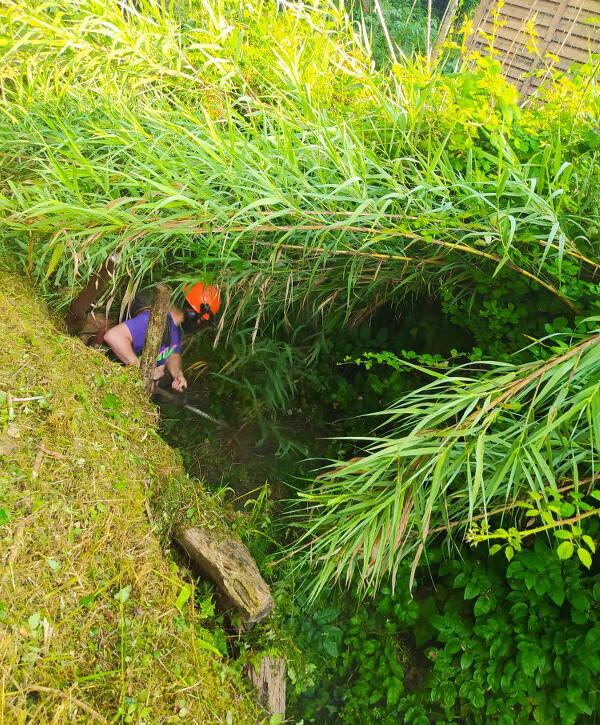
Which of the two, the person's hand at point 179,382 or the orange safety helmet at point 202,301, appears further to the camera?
the person's hand at point 179,382

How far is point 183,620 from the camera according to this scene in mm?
1582

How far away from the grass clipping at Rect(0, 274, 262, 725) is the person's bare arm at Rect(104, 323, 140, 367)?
443 millimetres

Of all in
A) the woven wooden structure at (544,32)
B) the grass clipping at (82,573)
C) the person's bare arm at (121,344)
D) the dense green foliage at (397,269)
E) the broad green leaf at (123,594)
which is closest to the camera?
the grass clipping at (82,573)

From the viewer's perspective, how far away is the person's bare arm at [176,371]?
281 centimetres

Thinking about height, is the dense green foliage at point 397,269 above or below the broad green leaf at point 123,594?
above

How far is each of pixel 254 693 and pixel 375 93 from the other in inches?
82.4

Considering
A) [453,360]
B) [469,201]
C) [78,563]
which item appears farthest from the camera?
[453,360]

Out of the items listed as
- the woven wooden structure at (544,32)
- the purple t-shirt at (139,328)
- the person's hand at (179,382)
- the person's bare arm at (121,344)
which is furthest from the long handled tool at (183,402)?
A: the woven wooden structure at (544,32)

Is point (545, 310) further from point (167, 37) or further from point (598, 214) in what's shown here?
point (167, 37)

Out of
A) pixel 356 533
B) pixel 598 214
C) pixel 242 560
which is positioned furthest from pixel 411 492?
pixel 598 214

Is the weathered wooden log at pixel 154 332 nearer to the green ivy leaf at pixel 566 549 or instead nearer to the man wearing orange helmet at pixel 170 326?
the man wearing orange helmet at pixel 170 326

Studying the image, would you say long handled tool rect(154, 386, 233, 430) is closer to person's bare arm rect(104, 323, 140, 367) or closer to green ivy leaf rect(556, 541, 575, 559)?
person's bare arm rect(104, 323, 140, 367)

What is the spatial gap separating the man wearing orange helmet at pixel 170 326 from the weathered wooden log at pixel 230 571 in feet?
2.94

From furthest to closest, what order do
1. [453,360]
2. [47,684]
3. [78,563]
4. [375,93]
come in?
[453,360] → [375,93] → [78,563] → [47,684]
